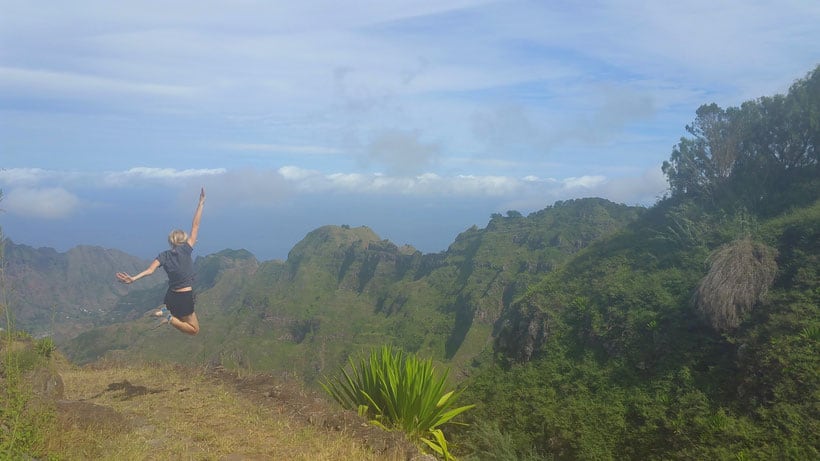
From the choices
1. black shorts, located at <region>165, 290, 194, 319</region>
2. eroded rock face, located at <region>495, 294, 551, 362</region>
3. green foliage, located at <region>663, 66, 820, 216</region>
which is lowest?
eroded rock face, located at <region>495, 294, 551, 362</region>

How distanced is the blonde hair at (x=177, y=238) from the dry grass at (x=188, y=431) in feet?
7.49

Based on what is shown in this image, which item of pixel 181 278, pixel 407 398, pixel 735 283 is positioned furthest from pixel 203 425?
pixel 735 283

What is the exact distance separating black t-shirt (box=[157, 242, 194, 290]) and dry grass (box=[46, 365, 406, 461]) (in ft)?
5.99

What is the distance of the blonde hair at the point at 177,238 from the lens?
24.4 feet

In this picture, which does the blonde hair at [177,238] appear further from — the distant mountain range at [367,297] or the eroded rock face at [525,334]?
the distant mountain range at [367,297]

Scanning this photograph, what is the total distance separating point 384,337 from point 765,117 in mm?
41392

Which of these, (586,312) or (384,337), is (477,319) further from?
(586,312)

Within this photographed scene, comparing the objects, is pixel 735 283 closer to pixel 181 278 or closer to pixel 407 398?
pixel 407 398

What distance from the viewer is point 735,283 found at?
43.0ft

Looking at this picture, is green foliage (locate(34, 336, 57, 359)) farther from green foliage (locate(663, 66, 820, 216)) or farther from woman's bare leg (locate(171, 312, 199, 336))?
green foliage (locate(663, 66, 820, 216))

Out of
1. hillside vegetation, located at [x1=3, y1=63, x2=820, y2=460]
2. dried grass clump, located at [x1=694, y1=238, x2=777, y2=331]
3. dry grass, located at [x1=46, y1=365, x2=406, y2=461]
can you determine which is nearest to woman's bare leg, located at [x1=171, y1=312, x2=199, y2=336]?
dry grass, located at [x1=46, y1=365, x2=406, y2=461]

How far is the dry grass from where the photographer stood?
611 cm

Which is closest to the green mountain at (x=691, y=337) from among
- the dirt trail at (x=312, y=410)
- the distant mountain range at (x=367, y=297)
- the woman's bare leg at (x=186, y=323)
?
the dirt trail at (x=312, y=410)

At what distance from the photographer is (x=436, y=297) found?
209 feet
